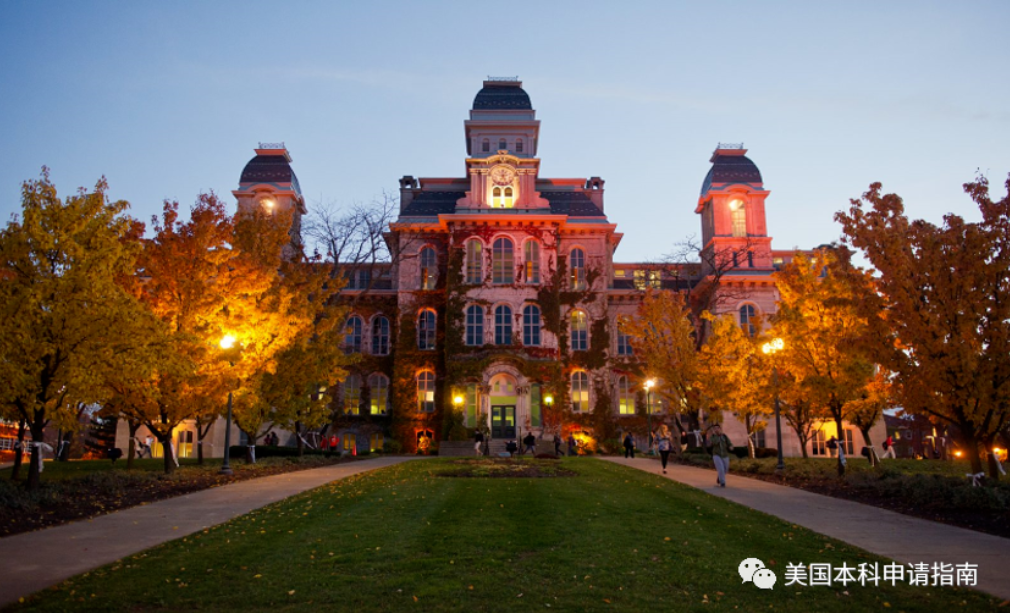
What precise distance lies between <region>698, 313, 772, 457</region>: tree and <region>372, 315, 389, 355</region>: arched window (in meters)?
21.8

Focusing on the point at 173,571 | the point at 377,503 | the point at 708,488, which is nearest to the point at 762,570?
the point at 173,571

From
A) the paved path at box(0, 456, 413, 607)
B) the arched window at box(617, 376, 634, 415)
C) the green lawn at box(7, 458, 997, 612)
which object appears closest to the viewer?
the green lawn at box(7, 458, 997, 612)

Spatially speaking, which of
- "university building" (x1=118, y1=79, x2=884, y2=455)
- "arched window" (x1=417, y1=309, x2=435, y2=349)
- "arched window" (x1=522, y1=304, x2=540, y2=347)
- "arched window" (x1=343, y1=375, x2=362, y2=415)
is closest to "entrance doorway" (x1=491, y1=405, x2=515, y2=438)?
"university building" (x1=118, y1=79, x2=884, y2=455)

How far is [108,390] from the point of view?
1588 centimetres

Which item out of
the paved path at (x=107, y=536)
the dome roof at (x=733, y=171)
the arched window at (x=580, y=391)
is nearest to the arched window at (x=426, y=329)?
the arched window at (x=580, y=391)

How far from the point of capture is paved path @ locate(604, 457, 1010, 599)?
9.00m

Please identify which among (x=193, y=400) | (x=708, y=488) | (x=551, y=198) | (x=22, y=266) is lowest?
(x=708, y=488)

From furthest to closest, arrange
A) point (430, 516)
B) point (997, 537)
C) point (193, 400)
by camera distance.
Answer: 1. point (193, 400)
2. point (430, 516)
3. point (997, 537)

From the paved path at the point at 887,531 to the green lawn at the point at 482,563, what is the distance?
0.56 m

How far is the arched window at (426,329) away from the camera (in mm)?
43031

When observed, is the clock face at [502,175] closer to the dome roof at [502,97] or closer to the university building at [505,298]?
the university building at [505,298]

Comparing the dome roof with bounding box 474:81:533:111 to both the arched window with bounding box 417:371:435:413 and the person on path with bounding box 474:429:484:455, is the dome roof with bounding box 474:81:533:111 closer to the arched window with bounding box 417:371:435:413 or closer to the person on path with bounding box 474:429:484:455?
the arched window with bounding box 417:371:435:413

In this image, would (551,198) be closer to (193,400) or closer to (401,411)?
(401,411)

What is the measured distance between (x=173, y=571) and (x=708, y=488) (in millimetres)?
13417
